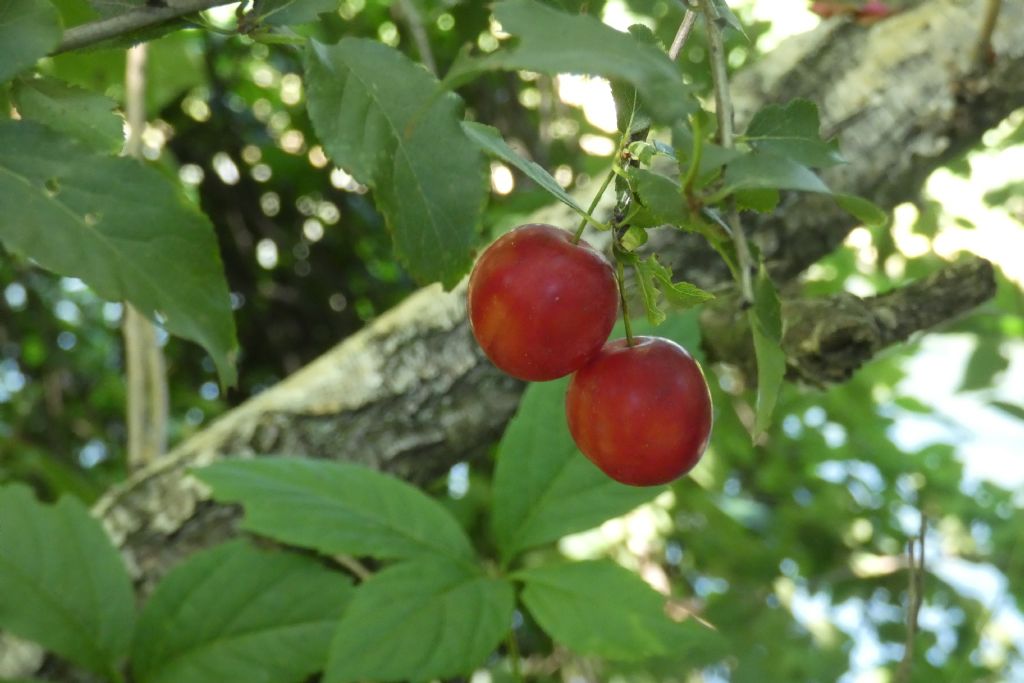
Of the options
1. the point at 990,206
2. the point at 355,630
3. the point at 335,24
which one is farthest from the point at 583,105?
the point at 355,630

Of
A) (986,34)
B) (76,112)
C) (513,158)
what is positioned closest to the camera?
(513,158)

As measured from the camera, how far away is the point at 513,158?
1.40ft

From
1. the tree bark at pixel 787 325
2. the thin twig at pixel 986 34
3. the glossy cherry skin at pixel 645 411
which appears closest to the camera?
the glossy cherry skin at pixel 645 411

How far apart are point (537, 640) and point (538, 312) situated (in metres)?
1.21

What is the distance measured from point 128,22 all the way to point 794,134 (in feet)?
1.05

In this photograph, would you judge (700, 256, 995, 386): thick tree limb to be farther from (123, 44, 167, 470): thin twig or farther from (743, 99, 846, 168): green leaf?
(123, 44, 167, 470): thin twig

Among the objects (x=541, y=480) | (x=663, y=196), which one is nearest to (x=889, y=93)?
(x=541, y=480)

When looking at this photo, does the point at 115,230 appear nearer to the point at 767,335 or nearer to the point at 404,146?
the point at 404,146

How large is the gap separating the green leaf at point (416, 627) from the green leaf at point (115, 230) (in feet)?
1.02

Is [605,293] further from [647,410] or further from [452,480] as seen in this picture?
[452,480]

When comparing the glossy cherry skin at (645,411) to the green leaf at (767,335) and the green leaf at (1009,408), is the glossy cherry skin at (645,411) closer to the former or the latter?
the green leaf at (767,335)

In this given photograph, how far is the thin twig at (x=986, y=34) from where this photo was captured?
104 centimetres

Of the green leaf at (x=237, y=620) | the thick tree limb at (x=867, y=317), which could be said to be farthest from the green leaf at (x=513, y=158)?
the green leaf at (x=237, y=620)

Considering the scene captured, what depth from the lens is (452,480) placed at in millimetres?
1554
